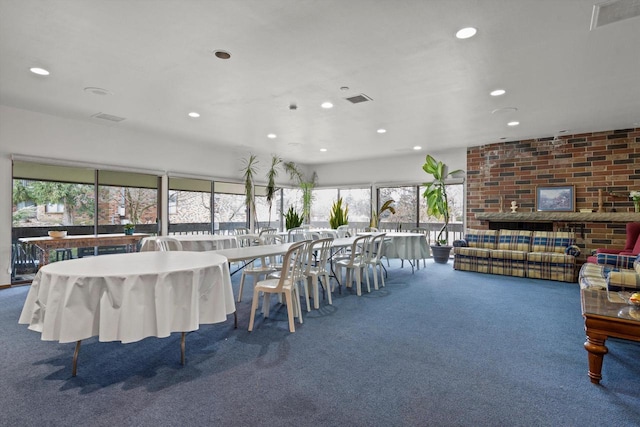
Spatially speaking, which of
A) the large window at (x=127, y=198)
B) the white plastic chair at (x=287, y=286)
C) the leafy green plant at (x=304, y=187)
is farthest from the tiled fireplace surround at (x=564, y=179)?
the large window at (x=127, y=198)

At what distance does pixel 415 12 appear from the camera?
97.5 inches

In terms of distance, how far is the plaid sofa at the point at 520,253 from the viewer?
222 inches

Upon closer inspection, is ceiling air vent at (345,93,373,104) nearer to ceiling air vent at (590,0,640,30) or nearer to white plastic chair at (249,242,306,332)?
white plastic chair at (249,242,306,332)

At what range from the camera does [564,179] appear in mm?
6465

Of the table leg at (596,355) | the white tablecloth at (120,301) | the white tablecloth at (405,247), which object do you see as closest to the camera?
the white tablecloth at (120,301)

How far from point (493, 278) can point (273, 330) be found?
4.41 metres

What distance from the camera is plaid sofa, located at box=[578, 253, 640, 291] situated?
9.64 ft

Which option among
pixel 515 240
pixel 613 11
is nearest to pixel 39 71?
pixel 613 11

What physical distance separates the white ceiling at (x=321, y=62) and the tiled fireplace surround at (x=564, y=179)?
60cm

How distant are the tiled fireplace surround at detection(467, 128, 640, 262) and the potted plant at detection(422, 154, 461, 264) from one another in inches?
22.2

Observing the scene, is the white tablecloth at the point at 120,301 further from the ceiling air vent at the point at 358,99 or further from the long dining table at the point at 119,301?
the ceiling air vent at the point at 358,99

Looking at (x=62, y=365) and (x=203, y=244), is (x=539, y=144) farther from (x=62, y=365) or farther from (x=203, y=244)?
(x=62, y=365)

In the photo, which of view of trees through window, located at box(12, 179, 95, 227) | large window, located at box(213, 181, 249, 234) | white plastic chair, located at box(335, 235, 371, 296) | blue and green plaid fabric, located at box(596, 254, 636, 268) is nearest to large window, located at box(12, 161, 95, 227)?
view of trees through window, located at box(12, 179, 95, 227)

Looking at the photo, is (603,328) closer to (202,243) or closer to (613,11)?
(613,11)
